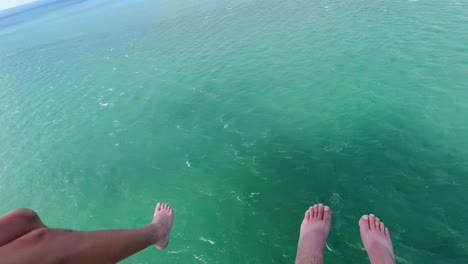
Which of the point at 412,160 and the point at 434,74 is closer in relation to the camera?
the point at 412,160

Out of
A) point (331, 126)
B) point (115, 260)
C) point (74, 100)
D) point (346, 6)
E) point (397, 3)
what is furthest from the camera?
point (346, 6)

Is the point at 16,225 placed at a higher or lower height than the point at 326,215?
higher

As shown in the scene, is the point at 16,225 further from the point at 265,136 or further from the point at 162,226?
the point at 265,136

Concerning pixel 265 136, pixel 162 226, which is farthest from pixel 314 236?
pixel 265 136

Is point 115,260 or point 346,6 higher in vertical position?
point 115,260

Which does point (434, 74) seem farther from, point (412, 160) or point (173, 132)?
point (173, 132)

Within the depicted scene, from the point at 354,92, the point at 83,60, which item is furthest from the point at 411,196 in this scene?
the point at 83,60

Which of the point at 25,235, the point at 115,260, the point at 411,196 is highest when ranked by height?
the point at 25,235

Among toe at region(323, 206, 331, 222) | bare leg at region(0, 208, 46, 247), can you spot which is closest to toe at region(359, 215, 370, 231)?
toe at region(323, 206, 331, 222)
